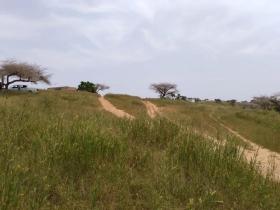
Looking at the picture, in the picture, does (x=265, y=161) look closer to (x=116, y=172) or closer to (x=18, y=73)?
(x=116, y=172)

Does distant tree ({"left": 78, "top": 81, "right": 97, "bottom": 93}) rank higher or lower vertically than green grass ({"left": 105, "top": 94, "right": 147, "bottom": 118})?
higher

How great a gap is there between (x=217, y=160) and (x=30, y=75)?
4083 cm

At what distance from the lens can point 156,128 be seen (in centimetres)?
727

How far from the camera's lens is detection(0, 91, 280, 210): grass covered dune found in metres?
4.50

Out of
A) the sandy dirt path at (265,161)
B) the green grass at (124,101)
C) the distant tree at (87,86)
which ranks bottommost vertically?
the sandy dirt path at (265,161)

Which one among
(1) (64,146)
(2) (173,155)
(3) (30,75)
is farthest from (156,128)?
(3) (30,75)

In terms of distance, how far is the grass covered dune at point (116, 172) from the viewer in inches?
177

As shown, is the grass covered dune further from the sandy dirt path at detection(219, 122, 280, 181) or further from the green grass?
the green grass

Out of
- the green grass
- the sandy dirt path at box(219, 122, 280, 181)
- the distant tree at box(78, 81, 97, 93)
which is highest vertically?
the distant tree at box(78, 81, 97, 93)

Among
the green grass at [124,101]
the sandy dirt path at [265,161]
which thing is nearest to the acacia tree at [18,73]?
the green grass at [124,101]

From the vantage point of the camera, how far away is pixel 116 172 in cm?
511

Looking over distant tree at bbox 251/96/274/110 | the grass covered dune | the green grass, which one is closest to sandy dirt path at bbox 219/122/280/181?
the grass covered dune

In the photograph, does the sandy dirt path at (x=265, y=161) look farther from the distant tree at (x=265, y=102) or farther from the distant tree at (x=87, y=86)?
the distant tree at (x=265, y=102)

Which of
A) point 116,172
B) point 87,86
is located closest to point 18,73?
point 87,86
